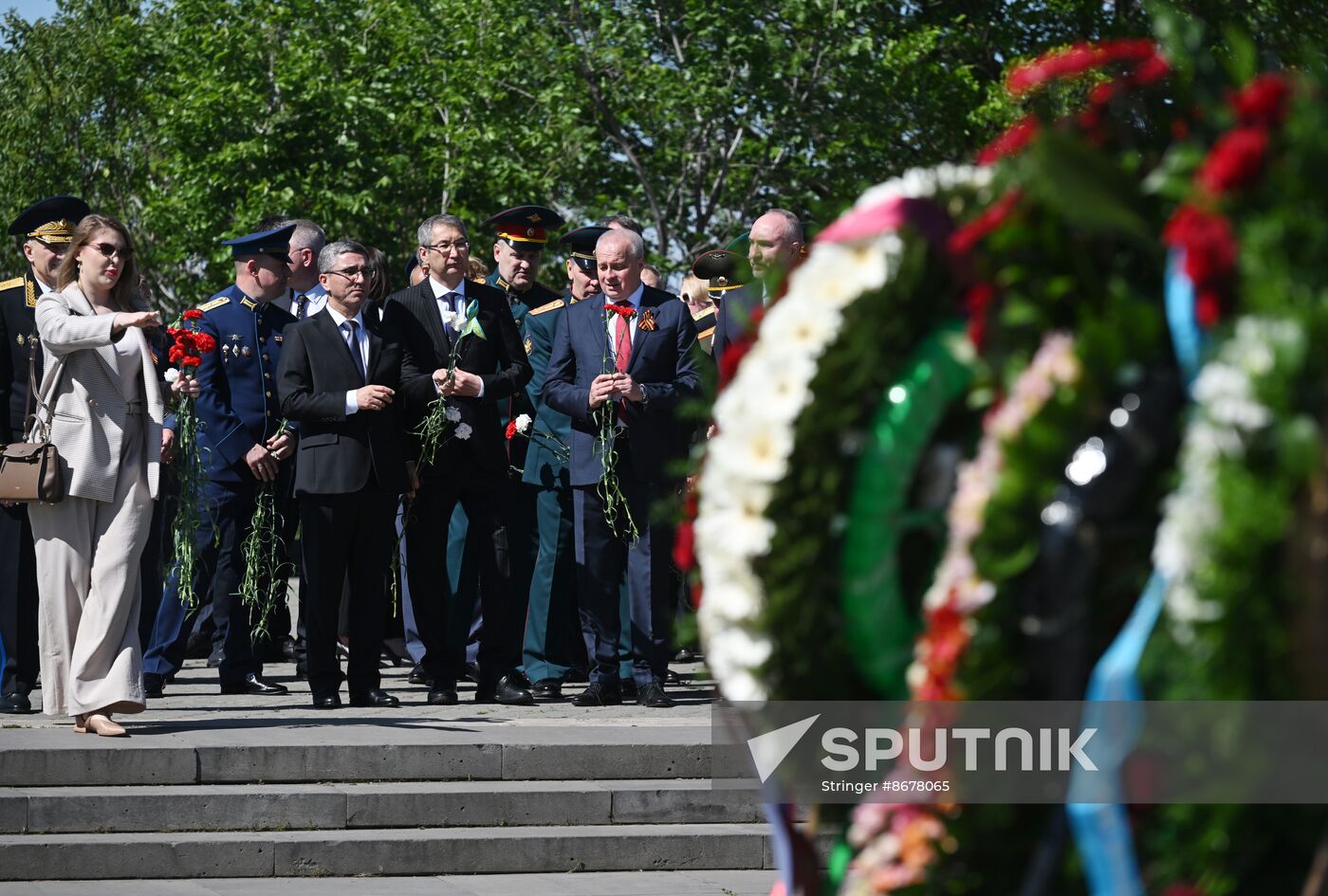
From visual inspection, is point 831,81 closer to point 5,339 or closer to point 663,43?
point 663,43

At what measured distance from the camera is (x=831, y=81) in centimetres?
2152

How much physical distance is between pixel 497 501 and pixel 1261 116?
283 inches

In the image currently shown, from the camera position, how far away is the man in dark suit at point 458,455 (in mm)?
9172

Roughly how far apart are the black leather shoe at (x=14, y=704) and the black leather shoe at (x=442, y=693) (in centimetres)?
190

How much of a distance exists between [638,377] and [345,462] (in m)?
1.49

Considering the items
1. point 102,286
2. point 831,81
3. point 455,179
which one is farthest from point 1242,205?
point 455,179

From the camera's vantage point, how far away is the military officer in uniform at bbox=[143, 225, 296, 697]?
9.48 metres

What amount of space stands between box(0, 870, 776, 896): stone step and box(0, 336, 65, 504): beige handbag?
5.45 ft

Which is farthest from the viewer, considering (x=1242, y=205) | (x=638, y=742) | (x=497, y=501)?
(x=497, y=501)

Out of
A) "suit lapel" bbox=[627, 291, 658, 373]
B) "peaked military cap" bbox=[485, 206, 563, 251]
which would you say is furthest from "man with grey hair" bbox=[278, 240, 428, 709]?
"peaked military cap" bbox=[485, 206, 563, 251]

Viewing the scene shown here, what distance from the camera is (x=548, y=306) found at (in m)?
10.4

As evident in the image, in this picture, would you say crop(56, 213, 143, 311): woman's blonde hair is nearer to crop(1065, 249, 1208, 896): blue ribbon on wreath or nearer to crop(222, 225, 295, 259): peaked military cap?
crop(222, 225, 295, 259): peaked military cap

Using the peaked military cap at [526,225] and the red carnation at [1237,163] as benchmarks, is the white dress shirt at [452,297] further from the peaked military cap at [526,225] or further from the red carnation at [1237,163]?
the red carnation at [1237,163]

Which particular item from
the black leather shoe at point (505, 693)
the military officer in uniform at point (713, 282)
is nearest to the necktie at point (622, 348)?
the military officer in uniform at point (713, 282)
